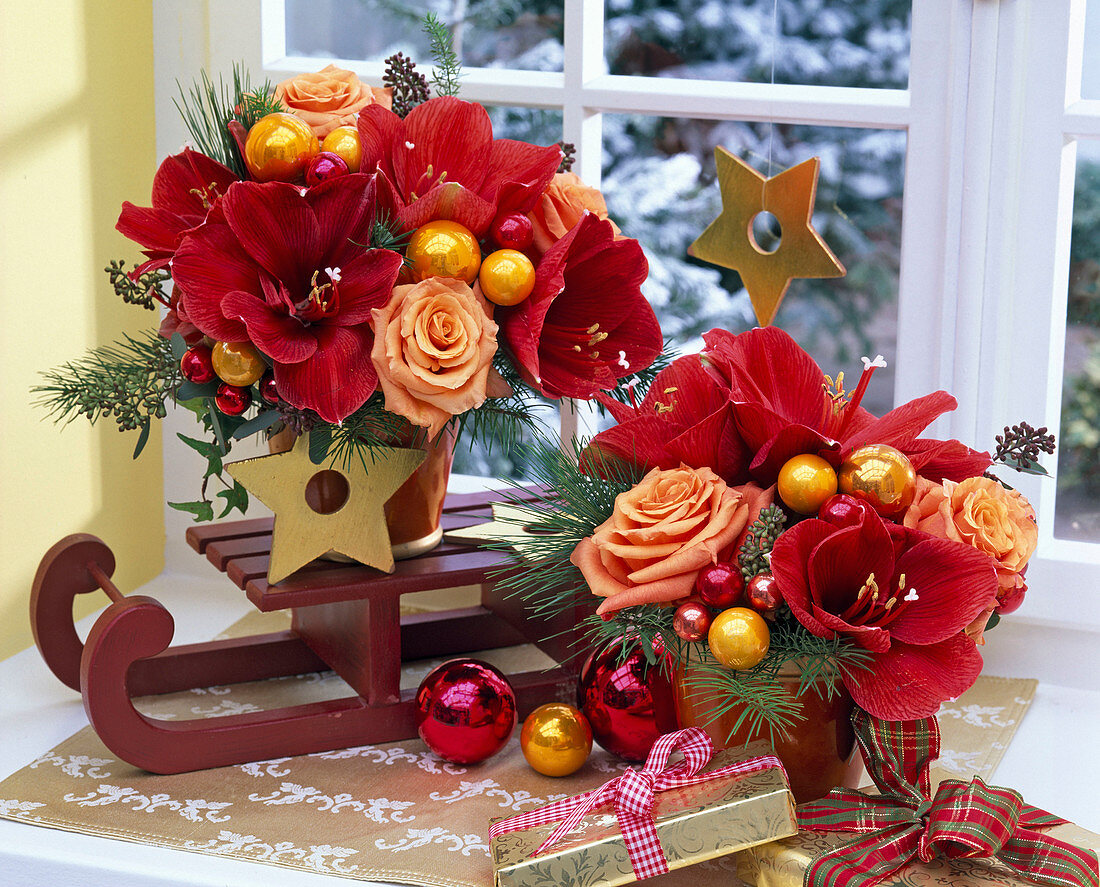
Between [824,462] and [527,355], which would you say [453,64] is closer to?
[527,355]

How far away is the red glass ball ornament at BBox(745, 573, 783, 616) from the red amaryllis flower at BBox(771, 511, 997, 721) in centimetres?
1

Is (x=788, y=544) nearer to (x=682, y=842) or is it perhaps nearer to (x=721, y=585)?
(x=721, y=585)

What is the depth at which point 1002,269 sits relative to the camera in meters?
1.10

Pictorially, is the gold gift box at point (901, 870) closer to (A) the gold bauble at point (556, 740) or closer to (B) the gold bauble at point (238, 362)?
(A) the gold bauble at point (556, 740)

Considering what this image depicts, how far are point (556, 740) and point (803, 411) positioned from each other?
322 millimetres

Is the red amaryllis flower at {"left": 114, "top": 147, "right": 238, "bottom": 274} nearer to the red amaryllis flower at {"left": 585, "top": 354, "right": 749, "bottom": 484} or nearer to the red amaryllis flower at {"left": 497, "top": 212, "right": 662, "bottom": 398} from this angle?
the red amaryllis flower at {"left": 497, "top": 212, "right": 662, "bottom": 398}

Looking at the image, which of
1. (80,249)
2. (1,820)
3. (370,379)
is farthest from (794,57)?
(1,820)

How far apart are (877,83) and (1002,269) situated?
4.25 ft

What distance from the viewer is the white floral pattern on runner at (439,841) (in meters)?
0.83

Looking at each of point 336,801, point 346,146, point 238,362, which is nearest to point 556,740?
point 336,801

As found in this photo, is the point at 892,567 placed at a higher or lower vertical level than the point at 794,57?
lower

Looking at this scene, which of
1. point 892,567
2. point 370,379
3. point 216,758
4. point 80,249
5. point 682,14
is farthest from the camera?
point 682,14

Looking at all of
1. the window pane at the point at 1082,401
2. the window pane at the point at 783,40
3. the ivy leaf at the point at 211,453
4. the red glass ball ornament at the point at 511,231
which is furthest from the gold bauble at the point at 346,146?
the window pane at the point at 783,40

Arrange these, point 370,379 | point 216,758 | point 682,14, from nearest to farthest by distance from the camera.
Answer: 1. point 370,379
2. point 216,758
3. point 682,14
